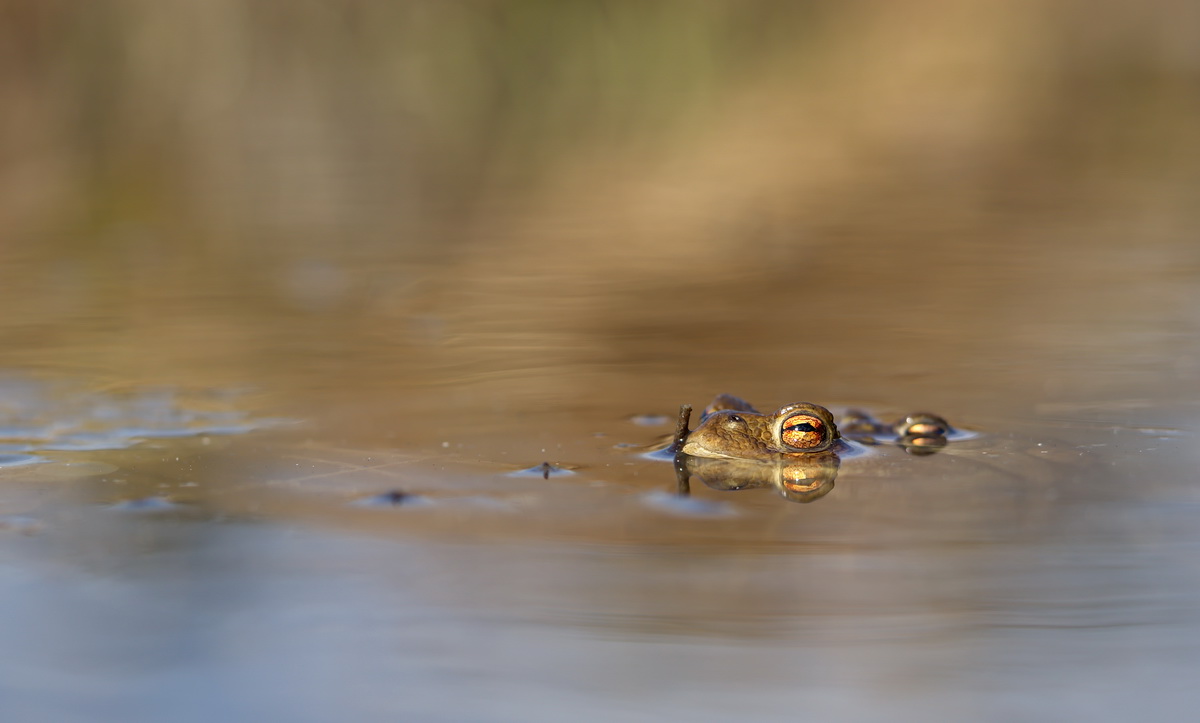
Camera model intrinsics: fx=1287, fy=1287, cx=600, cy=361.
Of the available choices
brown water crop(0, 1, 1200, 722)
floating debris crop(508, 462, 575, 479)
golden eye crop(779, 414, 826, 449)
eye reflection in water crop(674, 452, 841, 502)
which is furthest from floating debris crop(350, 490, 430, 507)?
golden eye crop(779, 414, 826, 449)

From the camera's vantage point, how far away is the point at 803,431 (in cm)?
325

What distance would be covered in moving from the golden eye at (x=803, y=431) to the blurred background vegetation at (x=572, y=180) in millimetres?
819

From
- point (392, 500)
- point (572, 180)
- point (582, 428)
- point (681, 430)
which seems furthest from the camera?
point (572, 180)

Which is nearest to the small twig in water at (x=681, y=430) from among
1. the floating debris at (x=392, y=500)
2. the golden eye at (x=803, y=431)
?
the golden eye at (x=803, y=431)

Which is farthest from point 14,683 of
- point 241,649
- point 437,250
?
point 437,250

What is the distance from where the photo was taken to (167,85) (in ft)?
43.5

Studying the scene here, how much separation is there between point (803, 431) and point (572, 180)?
23.1ft

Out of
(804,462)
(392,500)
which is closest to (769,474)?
(804,462)

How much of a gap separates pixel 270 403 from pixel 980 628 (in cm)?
243

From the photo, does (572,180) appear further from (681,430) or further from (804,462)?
(804,462)

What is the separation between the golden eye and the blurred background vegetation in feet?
2.69

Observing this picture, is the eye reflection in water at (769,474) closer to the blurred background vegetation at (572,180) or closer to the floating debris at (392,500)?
the floating debris at (392,500)

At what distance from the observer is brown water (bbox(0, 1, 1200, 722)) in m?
2.08

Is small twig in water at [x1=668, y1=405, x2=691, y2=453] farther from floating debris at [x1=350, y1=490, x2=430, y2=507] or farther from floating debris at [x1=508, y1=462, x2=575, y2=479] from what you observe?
floating debris at [x1=350, y1=490, x2=430, y2=507]
